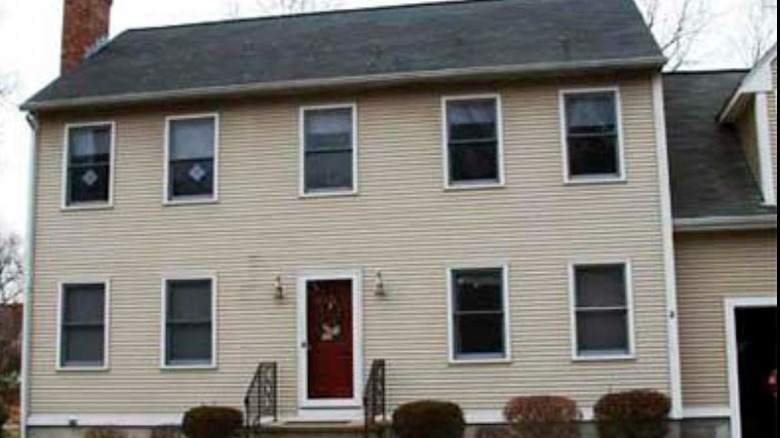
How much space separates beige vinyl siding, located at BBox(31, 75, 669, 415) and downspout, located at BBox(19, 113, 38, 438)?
0.46 ft

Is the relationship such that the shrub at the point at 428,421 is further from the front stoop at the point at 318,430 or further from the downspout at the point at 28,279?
the downspout at the point at 28,279

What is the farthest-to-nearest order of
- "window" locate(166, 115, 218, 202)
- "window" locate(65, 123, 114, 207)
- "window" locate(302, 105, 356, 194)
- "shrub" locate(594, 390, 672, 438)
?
"window" locate(65, 123, 114, 207)
"window" locate(166, 115, 218, 202)
"window" locate(302, 105, 356, 194)
"shrub" locate(594, 390, 672, 438)

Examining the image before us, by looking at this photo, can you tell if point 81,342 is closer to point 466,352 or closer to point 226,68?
point 226,68

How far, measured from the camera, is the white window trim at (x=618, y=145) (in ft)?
53.0

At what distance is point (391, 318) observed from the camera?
16.5 m

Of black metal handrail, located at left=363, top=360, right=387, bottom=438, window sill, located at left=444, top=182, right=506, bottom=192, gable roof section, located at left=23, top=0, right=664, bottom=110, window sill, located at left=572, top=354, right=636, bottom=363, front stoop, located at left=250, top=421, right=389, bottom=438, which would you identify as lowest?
front stoop, located at left=250, top=421, right=389, bottom=438

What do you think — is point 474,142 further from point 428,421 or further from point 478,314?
point 428,421

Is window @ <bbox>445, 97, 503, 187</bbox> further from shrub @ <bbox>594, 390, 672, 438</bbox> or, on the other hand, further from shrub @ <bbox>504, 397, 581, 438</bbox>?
shrub @ <bbox>594, 390, 672, 438</bbox>

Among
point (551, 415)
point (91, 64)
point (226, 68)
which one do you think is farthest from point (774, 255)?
point (91, 64)

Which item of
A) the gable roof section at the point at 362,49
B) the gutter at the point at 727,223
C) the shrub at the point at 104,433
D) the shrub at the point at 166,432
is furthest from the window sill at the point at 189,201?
the gutter at the point at 727,223

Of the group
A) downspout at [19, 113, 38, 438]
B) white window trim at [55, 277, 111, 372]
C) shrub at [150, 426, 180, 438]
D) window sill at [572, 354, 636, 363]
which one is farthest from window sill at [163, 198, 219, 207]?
window sill at [572, 354, 636, 363]

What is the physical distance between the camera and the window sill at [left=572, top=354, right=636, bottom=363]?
15688 mm

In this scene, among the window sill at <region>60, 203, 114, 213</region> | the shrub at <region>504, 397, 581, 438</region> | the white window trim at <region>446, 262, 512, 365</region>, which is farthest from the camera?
the window sill at <region>60, 203, 114, 213</region>

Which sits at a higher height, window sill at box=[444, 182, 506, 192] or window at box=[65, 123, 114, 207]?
window at box=[65, 123, 114, 207]
